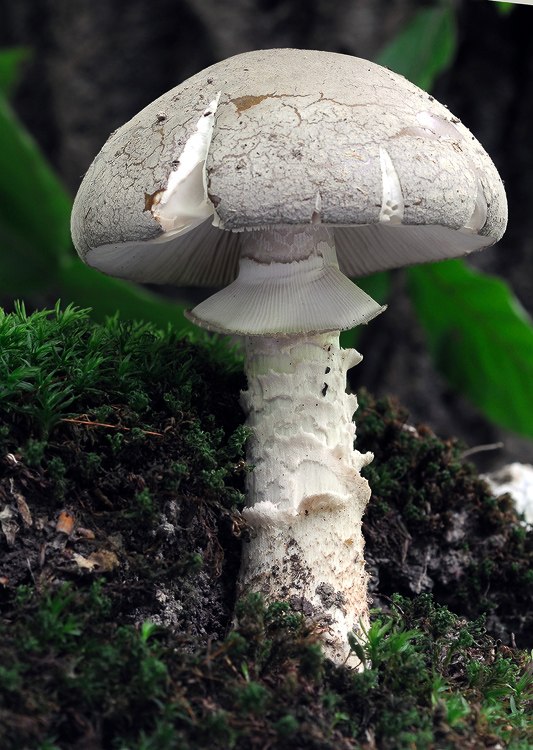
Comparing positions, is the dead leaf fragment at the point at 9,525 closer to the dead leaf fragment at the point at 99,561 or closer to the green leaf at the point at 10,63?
the dead leaf fragment at the point at 99,561

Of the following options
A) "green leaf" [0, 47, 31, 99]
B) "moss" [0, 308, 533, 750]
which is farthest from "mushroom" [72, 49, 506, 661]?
"green leaf" [0, 47, 31, 99]

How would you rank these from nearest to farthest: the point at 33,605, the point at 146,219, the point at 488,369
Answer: the point at 33,605 → the point at 146,219 → the point at 488,369

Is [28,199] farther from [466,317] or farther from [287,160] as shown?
[287,160]

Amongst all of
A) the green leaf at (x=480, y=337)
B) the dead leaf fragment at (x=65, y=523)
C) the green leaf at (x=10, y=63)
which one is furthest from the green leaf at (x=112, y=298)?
the dead leaf fragment at (x=65, y=523)

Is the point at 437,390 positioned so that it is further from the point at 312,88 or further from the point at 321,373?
the point at 312,88

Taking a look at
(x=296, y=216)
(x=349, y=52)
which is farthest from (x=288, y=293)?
(x=349, y=52)

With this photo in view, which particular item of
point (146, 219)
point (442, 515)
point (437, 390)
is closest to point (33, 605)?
point (146, 219)
